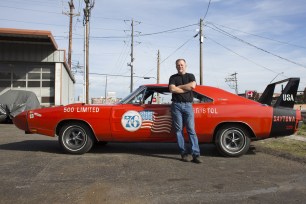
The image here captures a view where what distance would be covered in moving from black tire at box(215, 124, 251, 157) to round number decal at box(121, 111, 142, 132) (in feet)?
5.06

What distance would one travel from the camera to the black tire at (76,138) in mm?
7227

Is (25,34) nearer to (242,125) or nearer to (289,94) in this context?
(242,125)

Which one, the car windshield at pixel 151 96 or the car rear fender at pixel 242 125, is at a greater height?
the car windshield at pixel 151 96

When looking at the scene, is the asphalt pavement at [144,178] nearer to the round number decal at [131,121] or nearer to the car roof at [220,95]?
the round number decal at [131,121]

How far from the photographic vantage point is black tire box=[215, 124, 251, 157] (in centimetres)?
706

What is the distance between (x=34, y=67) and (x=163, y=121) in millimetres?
18018

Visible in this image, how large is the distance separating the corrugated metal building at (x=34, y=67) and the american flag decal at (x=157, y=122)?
631 inches

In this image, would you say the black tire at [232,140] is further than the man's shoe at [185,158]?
Yes

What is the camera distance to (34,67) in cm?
2320

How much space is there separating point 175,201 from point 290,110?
399 centimetres

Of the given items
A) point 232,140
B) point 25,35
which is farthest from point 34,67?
point 232,140

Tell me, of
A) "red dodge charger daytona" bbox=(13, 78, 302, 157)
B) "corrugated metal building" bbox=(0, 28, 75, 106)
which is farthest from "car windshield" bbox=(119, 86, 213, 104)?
"corrugated metal building" bbox=(0, 28, 75, 106)

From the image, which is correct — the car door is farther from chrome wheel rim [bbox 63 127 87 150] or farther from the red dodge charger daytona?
chrome wheel rim [bbox 63 127 87 150]

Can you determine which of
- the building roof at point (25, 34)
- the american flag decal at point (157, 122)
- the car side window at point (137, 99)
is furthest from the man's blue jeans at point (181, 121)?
the building roof at point (25, 34)
